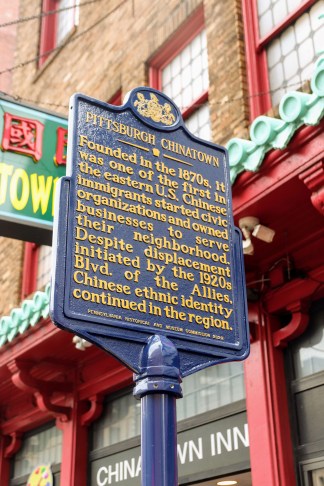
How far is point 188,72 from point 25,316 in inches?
159

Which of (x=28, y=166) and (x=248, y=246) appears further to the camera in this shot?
(x=28, y=166)

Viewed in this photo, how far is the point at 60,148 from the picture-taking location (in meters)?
8.87

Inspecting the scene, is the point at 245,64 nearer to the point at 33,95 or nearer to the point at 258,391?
the point at 258,391

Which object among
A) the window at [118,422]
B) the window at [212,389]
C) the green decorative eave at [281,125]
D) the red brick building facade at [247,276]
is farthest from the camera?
the window at [118,422]

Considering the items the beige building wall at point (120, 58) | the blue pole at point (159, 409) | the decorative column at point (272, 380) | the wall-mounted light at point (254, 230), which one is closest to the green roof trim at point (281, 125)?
the wall-mounted light at point (254, 230)

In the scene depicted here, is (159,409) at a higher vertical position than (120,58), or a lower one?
lower

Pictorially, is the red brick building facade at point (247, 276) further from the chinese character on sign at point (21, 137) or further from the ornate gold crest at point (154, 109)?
the ornate gold crest at point (154, 109)

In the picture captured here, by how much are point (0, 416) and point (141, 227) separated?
27.3 feet

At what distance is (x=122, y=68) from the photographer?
11148 millimetres

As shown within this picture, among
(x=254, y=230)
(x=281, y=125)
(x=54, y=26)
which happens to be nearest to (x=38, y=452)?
(x=254, y=230)

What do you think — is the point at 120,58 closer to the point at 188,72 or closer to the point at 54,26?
the point at 188,72

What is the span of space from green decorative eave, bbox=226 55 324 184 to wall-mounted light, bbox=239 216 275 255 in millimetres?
398

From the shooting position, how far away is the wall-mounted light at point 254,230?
611cm

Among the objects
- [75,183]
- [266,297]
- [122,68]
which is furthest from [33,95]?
[75,183]
